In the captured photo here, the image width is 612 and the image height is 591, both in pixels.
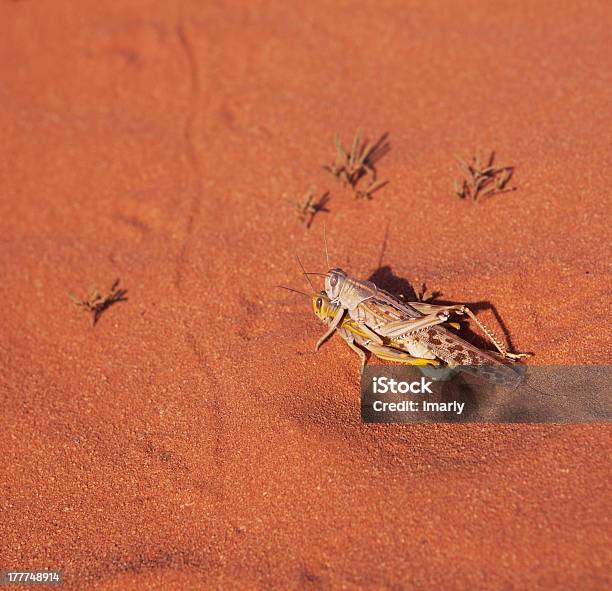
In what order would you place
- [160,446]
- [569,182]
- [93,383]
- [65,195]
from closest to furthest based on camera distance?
[160,446] → [93,383] → [569,182] → [65,195]

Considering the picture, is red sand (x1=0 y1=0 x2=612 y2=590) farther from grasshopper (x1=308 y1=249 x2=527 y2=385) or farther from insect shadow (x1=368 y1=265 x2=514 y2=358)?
grasshopper (x1=308 y1=249 x2=527 y2=385)

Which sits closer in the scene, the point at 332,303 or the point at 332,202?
the point at 332,303

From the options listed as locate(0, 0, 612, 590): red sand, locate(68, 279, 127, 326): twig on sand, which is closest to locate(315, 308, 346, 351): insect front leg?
locate(0, 0, 612, 590): red sand

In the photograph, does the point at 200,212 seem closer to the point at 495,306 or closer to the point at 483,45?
the point at 495,306

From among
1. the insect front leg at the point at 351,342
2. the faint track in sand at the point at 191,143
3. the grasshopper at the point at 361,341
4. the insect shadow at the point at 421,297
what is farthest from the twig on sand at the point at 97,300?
the insect shadow at the point at 421,297

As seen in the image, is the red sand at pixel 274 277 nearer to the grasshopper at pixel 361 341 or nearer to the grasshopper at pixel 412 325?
the grasshopper at pixel 361 341

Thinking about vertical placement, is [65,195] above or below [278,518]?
above

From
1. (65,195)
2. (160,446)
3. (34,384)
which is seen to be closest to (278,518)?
(160,446)

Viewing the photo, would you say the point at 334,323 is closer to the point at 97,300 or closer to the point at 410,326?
the point at 410,326
